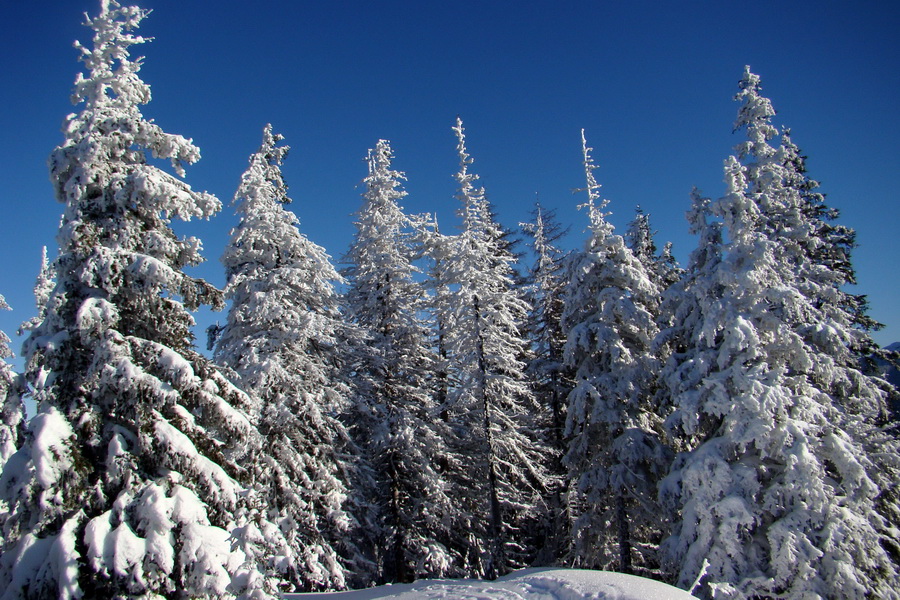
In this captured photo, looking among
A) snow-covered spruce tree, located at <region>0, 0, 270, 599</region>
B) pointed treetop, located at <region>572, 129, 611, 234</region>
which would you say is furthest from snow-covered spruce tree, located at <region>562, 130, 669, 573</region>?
snow-covered spruce tree, located at <region>0, 0, 270, 599</region>

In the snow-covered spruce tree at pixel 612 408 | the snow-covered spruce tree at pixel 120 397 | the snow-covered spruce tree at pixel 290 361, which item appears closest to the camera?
the snow-covered spruce tree at pixel 120 397

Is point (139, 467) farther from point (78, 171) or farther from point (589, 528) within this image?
point (589, 528)

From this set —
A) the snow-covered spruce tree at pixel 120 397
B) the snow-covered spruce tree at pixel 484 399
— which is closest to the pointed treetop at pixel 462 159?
the snow-covered spruce tree at pixel 484 399

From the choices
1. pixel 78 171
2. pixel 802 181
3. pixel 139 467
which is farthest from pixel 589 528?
pixel 78 171

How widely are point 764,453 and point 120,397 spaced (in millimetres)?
14607

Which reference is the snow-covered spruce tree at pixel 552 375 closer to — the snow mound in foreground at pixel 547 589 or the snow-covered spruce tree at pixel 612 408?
the snow-covered spruce tree at pixel 612 408

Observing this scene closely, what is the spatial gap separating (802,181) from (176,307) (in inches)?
877

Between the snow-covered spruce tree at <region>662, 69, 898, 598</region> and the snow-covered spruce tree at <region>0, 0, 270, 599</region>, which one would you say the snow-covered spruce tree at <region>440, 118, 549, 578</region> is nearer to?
the snow-covered spruce tree at <region>662, 69, 898, 598</region>

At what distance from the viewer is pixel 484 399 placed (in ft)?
63.3

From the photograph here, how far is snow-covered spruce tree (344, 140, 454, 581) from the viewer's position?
61.7 feet

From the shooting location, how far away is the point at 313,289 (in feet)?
56.4

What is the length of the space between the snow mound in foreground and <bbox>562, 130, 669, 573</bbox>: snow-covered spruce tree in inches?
238

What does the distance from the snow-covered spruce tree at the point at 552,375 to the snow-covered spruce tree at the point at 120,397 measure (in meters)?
14.5

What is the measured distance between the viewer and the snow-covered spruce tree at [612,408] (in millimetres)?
16516
